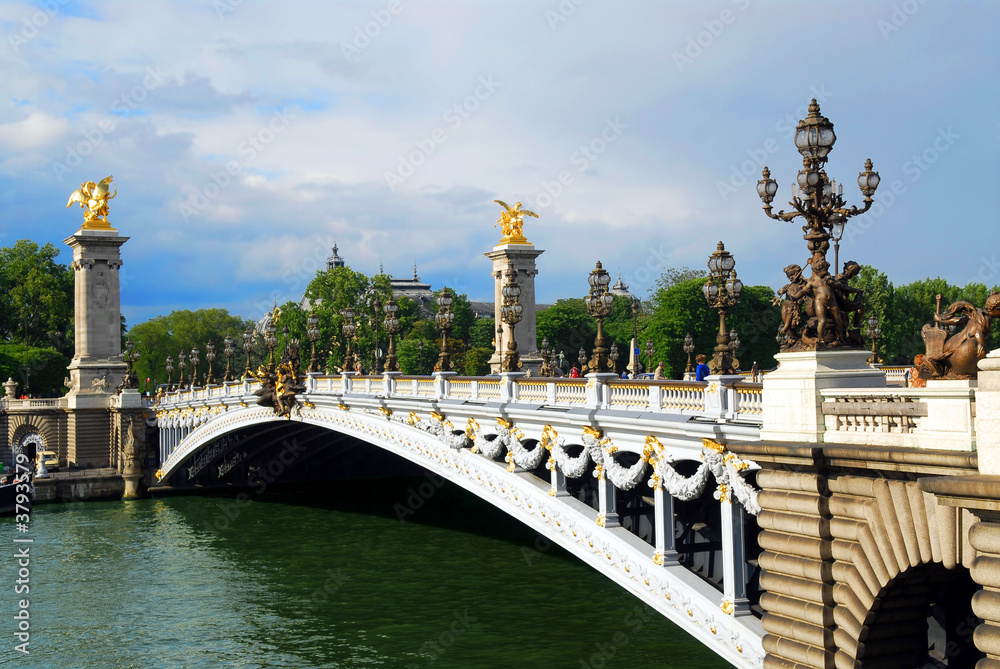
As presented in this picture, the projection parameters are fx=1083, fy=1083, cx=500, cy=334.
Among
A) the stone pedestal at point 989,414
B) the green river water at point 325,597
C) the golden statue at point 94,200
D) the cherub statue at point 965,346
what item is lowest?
the green river water at point 325,597

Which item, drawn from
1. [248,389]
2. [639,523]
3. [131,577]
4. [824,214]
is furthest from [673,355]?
[824,214]

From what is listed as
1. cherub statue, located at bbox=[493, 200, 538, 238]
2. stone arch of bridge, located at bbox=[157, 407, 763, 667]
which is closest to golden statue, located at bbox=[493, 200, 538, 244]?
cherub statue, located at bbox=[493, 200, 538, 238]

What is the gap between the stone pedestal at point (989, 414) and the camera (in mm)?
8945

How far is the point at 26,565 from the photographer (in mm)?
32312

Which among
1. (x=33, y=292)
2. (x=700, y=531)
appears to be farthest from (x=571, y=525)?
(x=33, y=292)

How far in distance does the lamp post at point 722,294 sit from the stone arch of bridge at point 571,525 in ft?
10.9

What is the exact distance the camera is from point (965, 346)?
986 cm

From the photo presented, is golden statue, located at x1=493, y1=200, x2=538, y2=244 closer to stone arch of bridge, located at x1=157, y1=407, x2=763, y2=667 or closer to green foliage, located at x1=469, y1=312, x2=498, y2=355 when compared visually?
stone arch of bridge, located at x1=157, y1=407, x2=763, y2=667

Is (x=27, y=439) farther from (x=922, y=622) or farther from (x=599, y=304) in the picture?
(x=922, y=622)

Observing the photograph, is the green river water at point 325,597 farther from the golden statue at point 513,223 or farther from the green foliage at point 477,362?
the green foliage at point 477,362

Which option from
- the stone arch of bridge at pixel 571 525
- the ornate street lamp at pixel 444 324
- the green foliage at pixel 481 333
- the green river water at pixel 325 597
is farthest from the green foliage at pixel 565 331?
the ornate street lamp at pixel 444 324

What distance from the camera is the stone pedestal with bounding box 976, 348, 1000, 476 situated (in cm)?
895

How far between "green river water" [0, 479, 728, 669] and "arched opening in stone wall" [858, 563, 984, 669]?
7.71 metres

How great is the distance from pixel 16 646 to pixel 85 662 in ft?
7.05
